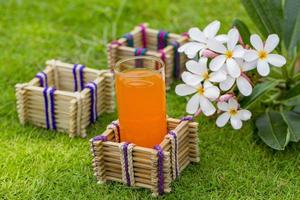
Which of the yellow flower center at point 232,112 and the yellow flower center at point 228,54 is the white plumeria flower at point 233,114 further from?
the yellow flower center at point 228,54

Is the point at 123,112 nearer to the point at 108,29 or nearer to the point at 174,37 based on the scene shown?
the point at 174,37

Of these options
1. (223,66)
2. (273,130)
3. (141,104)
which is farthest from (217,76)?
(273,130)

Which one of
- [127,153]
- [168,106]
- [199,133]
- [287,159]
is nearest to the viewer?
[127,153]

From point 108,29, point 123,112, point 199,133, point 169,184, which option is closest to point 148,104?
point 123,112

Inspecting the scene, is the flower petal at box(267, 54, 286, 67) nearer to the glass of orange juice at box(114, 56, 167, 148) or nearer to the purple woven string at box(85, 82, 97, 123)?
the glass of orange juice at box(114, 56, 167, 148)

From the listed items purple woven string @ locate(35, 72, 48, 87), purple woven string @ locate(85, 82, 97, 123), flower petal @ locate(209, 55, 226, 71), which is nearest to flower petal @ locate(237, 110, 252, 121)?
flower petal @ locate(209, 55, 226, 71)

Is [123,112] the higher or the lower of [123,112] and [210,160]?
the higher

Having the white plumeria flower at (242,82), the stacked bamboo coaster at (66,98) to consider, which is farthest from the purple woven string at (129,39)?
the white plumeria flower at (242,82)
